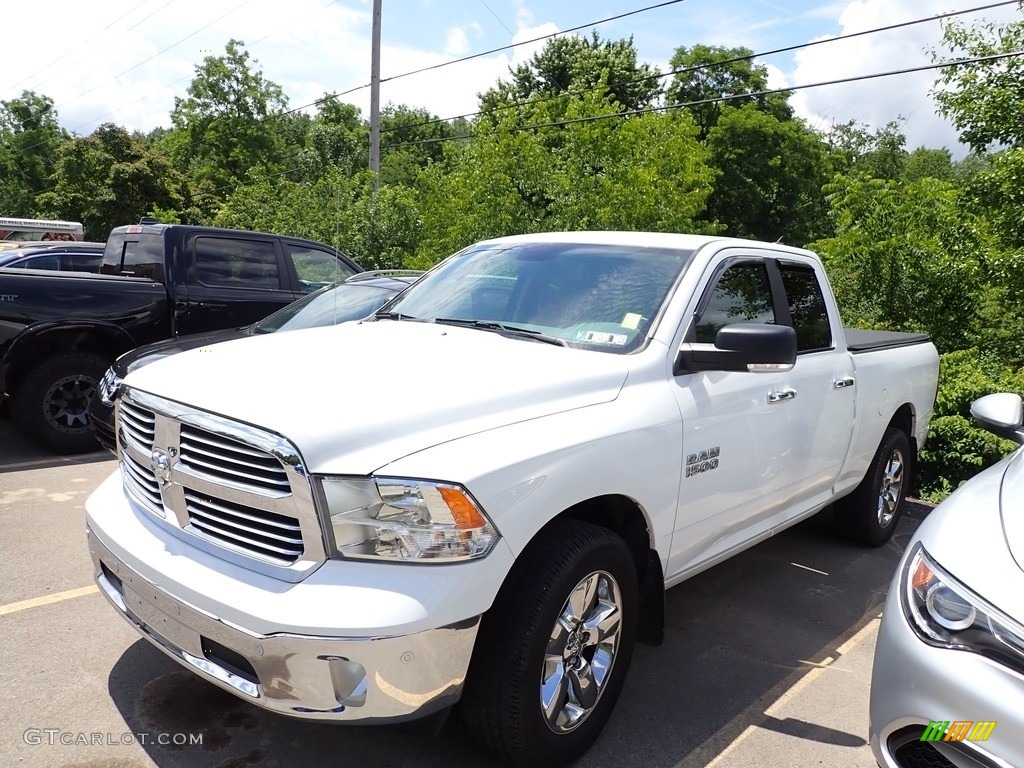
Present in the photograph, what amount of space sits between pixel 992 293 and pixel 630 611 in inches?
375

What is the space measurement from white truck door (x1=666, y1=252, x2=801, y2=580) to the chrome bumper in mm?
1281

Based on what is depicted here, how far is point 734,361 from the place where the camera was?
3182mm

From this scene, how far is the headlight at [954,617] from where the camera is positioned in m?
2.11

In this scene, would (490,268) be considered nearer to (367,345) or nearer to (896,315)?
(367,345)

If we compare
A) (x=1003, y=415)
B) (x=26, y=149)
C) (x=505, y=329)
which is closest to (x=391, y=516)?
(x=505, y=329)

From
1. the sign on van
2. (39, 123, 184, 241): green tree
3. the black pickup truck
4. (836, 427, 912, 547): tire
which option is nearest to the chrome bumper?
(836, 427, 912, 547): tire

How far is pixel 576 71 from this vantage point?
1400 inches

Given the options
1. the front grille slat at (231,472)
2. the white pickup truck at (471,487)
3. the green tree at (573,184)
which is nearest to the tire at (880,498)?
the white pickup truck at (471,487)

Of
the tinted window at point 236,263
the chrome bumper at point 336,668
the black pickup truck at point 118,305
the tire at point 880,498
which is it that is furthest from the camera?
the tinted window at point 236,263

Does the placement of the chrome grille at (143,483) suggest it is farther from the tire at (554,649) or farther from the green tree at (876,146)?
the green tree at (876,146)

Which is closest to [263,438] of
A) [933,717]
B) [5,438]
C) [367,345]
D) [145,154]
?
[367,345]

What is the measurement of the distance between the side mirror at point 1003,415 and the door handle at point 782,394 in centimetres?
77

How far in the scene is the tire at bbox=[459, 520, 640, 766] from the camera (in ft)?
8.20

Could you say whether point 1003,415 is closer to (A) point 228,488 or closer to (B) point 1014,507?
(B) point 1014,507
